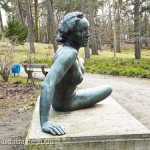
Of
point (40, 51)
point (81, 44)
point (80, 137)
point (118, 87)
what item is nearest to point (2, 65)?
point (118, 87)

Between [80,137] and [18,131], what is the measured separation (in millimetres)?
2993

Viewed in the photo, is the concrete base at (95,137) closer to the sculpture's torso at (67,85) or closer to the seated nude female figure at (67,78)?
the seated nude female figure at (67,78)

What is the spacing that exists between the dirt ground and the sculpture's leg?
117cm

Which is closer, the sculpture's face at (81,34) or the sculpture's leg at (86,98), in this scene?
the sculpture's face at (81,34)

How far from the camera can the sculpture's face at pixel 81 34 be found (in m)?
3.53

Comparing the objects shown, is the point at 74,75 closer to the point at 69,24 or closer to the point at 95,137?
the point at 69,24

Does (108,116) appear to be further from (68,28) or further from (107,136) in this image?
(68,28)

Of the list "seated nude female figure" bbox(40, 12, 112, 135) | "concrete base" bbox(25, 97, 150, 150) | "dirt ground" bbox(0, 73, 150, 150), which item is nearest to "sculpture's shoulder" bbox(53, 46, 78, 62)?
"seated nude female figure" bbox(40, 12, 112, 135)

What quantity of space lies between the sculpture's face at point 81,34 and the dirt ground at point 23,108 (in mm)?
1903

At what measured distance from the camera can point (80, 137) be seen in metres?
2.85

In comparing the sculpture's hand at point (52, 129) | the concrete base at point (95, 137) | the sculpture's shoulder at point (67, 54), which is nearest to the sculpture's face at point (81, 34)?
the sculpture's shoulder at point (67, 54)

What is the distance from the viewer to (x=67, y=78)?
12.0 feet

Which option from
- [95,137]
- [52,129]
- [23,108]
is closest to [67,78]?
[52,129]

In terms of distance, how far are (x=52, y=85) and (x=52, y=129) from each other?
47cm
